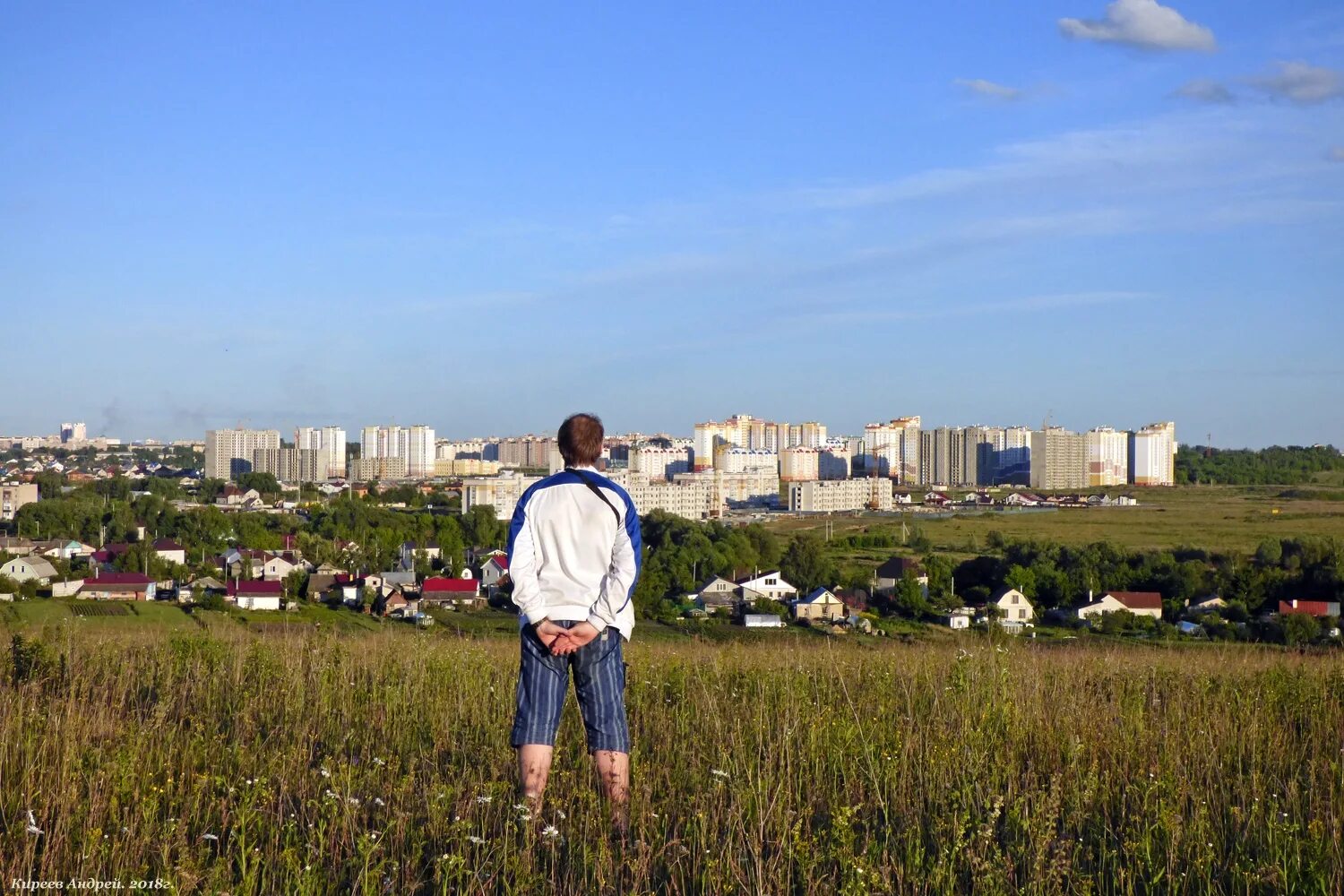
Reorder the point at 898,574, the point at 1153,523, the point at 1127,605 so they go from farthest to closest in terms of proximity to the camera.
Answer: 1. the point at 1153,523
2. the point at 898,574
3. the point at 1127,605

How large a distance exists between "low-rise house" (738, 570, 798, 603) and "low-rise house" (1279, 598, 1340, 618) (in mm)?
8907

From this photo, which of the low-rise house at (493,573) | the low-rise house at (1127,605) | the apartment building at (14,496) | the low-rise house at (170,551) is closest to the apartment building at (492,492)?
the apartment building at (14,496)

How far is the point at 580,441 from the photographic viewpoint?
2984mm

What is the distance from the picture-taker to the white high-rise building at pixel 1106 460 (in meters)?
103

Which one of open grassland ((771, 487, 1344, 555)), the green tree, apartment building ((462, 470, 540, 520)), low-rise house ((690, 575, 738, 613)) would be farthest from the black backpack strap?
apartment building ((462, 470, 540, 520))

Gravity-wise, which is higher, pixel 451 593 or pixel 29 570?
pixel 29 570

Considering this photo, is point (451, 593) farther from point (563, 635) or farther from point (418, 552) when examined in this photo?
point (563, 635)

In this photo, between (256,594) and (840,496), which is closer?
(256,594)

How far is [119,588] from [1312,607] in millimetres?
20166

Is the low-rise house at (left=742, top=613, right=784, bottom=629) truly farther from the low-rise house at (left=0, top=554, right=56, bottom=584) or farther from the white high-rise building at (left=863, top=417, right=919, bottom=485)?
the white high-rise building at (left=863, top=417, right=919, bottom=485)

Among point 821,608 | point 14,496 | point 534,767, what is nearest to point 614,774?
point 534,767

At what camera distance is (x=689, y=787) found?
3068 millimetres

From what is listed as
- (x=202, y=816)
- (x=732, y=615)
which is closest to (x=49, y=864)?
(x=202, y=816)

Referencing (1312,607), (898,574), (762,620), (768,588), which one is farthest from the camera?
(898,574)
